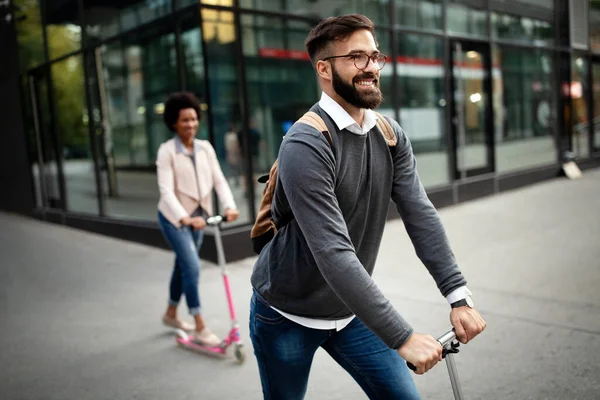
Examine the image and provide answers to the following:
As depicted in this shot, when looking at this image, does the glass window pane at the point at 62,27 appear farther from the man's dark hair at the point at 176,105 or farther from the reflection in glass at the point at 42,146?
the man's dark hair at the point at 176,105

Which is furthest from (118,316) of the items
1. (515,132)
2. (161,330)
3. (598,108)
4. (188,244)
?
(598,108)

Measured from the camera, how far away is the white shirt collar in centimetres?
214

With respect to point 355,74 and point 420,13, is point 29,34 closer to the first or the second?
point 420,13

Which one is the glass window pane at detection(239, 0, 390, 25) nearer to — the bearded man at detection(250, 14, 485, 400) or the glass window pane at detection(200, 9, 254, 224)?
the glass window pane at detection(200, 9, 254, 224)

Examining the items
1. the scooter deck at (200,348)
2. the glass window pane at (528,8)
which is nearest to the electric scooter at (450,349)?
the scooter deck at (200,348)

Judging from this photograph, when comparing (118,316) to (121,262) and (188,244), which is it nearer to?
(188,244)

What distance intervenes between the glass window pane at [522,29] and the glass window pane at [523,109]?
295 millimetres

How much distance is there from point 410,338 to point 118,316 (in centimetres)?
472

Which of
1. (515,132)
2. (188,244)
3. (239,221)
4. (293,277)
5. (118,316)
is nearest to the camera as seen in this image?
(293,277)

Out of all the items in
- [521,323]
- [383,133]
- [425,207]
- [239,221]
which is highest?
[383,133]

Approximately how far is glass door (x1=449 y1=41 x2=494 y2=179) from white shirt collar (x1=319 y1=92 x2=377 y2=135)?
10.5 meters

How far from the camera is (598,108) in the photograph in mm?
17875

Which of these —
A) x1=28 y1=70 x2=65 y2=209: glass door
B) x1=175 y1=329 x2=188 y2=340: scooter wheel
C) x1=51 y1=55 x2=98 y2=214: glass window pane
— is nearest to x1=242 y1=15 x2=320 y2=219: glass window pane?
x1=175 y1=329 x2=188 y2=340: scooter wheel

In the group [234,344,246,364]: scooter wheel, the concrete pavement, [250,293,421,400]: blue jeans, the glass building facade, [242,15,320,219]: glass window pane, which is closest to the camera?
[250,293,421,400]: blue jeans
